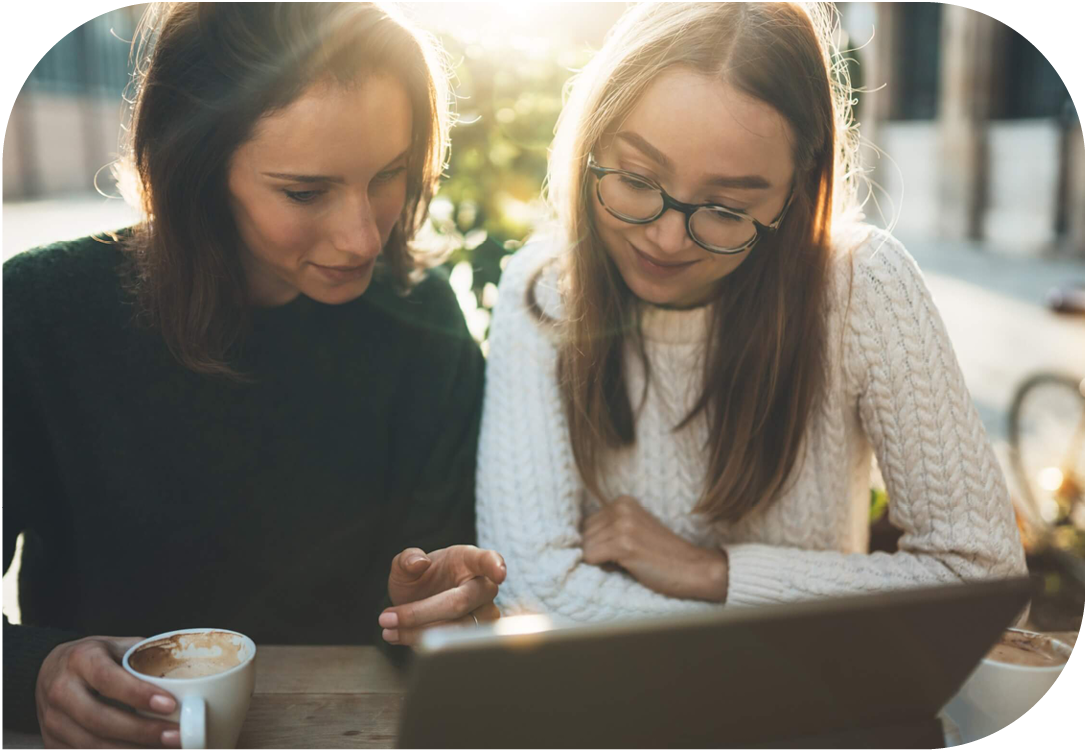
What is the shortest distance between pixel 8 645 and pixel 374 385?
0.69 metres

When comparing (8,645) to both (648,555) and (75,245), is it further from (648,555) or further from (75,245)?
(648,555)

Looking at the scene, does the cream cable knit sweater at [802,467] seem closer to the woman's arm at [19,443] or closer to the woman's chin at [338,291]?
the woman's chin at [338,291]

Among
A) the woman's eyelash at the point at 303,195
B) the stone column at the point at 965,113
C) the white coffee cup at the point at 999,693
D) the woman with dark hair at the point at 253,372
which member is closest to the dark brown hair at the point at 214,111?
the woman with dark hair at the point at 253,372

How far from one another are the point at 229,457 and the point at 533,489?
527 millimetres

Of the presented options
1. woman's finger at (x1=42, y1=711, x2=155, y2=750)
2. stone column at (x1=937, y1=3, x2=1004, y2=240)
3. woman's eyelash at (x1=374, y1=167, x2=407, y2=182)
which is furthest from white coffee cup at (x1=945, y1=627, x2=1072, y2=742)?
stone column at (x1=937, y1=3, x2=1004, y2=240)

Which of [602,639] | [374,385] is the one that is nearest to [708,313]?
[374,385]

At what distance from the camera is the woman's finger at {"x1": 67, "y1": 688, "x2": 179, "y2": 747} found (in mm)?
915

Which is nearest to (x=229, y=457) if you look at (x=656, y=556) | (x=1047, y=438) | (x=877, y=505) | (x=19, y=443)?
(x=19, y=443)

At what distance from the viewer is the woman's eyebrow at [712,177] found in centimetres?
132

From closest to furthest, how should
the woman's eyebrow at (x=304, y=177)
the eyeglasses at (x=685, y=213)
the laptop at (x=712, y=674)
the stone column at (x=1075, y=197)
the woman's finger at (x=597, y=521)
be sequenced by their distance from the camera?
the laptop at (x=712, y=674) < the woman's eyebrow at (x=304, y=177) < the eyeglasses at (x=685, y=213) < the woman's finger at (x=597, y=521) < the stone column at (x=1075, y=197)

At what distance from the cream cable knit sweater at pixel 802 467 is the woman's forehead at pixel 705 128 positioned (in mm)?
286

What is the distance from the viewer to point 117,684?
917mm

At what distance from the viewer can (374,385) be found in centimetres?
160

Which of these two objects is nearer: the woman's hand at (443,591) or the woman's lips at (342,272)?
the woman's hand at (443,591)
